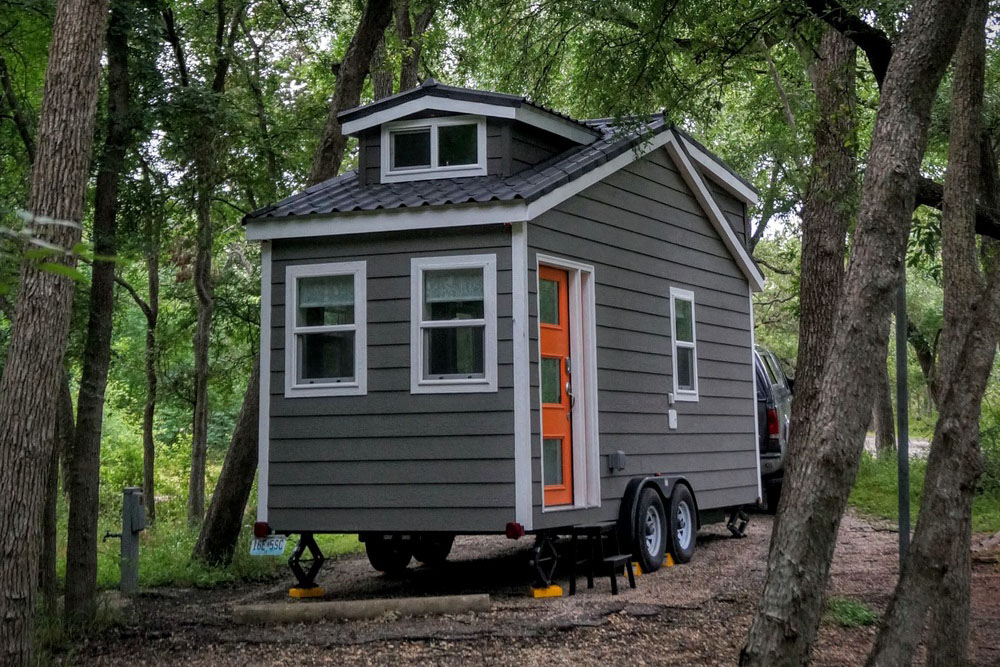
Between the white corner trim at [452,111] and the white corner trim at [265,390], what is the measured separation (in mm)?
1599

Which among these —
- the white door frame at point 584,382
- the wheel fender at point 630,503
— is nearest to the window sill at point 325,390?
the white door frame at point 584,382

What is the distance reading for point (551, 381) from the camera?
9.70m

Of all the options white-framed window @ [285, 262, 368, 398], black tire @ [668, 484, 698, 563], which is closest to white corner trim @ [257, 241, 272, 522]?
white-framed window @ [285, 262, 368, 398]

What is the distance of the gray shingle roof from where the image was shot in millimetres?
9258

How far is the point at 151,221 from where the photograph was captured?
32.6 ft

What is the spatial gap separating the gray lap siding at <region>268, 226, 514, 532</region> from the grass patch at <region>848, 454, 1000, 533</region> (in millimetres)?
6060

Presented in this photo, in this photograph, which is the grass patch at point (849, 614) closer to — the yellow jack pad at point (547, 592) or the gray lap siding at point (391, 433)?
the yellow jack pad at point (547, 592)

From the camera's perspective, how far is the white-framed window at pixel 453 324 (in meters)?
9.03

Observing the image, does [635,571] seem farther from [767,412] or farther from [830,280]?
[767,412]

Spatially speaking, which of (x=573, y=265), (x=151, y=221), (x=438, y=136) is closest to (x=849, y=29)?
(x=573, y=265)

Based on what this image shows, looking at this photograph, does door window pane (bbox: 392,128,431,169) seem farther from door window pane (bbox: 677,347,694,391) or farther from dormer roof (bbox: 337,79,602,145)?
door window pane (bbox: 677,347,694,391)

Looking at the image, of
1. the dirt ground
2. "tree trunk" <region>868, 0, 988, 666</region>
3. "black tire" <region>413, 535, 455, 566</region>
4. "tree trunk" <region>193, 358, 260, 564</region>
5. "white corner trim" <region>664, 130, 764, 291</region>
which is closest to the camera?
"tree trunk" <region>868, 0, 988, 666</region>

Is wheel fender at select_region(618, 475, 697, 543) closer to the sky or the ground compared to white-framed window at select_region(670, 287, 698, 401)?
closer to the ground

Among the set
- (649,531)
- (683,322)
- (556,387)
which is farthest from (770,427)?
(556,387)
